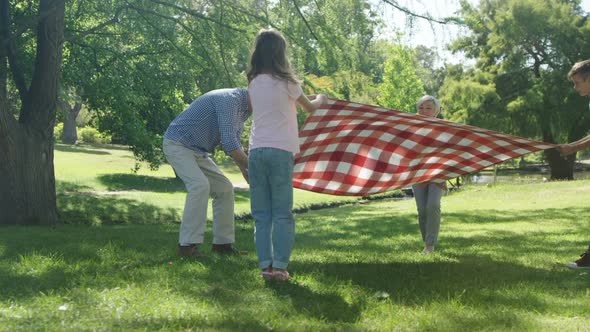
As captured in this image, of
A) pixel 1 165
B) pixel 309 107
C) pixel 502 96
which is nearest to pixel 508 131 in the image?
pixel 502 96

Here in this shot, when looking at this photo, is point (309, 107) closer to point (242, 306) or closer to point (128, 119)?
point (242, 306)

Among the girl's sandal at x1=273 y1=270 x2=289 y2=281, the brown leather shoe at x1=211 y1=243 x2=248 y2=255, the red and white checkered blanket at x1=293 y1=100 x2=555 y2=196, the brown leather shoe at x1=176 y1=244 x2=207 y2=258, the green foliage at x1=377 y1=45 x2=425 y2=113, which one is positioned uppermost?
the green foliage at x1=377 y1=45 x2=425 y2=113

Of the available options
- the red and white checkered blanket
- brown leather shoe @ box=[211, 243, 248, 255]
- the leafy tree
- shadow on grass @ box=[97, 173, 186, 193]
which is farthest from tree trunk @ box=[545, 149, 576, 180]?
brown leather shoe @ box=[211, 243, 248, 255]

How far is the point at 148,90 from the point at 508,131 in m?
27.6

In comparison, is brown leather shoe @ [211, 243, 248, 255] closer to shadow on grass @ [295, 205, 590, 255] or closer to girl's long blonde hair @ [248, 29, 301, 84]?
shadow on grass @ [295, 205, 590, 255]

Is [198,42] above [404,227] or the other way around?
above

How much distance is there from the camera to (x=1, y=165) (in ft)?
36.1

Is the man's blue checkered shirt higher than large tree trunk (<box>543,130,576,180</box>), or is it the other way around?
the man's blue checkered shirt

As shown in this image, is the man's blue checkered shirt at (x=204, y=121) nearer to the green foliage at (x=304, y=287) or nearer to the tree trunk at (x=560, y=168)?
the green foliage at (x=304, y=287)

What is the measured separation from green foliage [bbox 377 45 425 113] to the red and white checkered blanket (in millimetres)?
40549

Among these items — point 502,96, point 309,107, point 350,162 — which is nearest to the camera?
point 309,107

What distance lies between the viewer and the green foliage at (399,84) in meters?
47.1

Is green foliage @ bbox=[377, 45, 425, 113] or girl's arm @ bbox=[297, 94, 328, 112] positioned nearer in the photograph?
girl's arm @ bbox=[297, 94, 328, 112]

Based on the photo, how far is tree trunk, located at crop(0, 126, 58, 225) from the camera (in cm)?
1104
